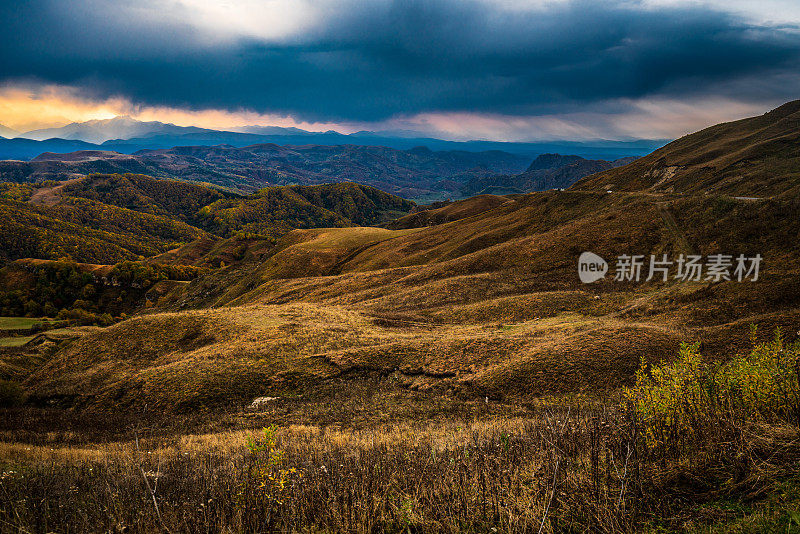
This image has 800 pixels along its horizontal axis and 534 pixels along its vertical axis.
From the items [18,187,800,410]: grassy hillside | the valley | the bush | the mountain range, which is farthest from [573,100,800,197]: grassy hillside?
the bush

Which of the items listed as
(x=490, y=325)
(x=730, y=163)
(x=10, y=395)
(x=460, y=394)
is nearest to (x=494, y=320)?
(x=490, y=325)

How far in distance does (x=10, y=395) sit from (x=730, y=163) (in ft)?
398

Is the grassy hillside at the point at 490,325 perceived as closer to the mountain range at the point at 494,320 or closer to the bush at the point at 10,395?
the mountain range at the point at 494,320

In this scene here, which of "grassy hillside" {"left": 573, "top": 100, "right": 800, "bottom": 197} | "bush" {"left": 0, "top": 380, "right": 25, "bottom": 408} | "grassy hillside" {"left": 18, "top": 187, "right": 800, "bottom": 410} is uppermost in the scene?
"grassy hillside" {"left": 573, "top": 100, "right": 800, "bottom": 197}

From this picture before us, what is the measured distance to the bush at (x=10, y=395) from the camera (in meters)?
24.1

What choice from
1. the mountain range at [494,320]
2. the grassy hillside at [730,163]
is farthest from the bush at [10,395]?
the grassy hillside at [730,163]

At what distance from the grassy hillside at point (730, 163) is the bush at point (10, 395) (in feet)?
278

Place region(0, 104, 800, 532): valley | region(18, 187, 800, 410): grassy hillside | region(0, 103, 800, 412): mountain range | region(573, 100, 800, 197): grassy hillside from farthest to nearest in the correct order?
1. region(573, 100, 800, 197): grassy hillside
2. region(0, 103, 800, 412): mountain range
3. region(18, 187, 800, 410): grassy hillside
4. region(0, 104, 800, 532): valley

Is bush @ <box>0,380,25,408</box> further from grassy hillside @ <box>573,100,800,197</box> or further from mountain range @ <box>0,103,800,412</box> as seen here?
grassy hillside @ <box>573,100,800,197</box>

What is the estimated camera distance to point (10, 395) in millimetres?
24453

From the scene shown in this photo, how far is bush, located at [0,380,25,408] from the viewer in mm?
24062

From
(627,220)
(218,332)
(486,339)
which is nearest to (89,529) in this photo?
(486,339)

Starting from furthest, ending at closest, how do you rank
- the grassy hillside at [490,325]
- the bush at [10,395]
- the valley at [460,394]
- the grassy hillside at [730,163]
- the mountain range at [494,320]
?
the grassy hillside at [730,163], the bush at [10,395], the mountain range at [494,320], the grassy hillside at [490,325], the valley at [460,394]

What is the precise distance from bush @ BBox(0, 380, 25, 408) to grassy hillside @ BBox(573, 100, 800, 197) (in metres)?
84.8
